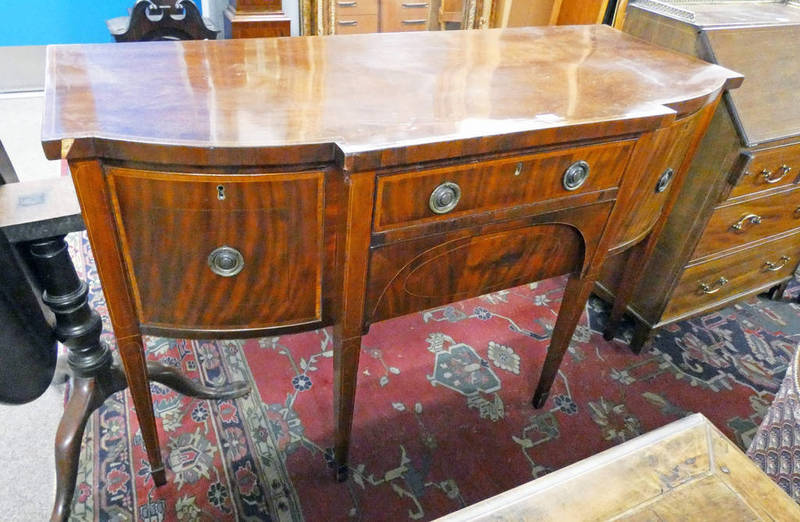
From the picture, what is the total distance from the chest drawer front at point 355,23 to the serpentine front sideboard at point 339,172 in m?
1.78

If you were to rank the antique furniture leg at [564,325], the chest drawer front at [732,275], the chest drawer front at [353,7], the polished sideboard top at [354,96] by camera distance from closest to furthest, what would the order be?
1. the polished sideboard top at [354,96]
2. the antique furniture leg at [564,325]
3. the chest drawer front at [732,275]
4. the chest drawer front at [353,7]

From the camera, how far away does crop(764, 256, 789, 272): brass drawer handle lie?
6.67 ft

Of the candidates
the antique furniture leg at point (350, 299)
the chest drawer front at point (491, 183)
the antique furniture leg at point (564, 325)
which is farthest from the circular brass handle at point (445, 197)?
the antique furniture leg at point (564, 325)

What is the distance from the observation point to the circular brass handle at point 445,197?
992 millimetres

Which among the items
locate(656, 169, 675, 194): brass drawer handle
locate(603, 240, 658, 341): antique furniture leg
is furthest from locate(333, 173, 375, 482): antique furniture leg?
locate(603, 240, 658, 341): antique furniture leg

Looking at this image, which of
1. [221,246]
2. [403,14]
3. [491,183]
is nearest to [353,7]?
[403,14]

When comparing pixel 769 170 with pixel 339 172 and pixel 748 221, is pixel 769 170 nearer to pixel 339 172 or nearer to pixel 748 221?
pixel 748 221

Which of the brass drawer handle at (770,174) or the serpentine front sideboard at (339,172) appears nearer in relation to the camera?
the serpentine front sideboard at (339,172)

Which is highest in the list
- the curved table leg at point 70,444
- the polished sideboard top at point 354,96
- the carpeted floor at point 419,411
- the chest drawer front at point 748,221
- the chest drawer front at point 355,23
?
the polished sideboard top at point 354,96

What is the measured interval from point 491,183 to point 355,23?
2360mm

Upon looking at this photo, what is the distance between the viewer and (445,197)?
101 cm

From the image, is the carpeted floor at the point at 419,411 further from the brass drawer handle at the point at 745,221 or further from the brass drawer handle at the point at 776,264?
the brass drawer handle at the point at 745,221

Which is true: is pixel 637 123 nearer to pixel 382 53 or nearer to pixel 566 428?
pixel 382 53

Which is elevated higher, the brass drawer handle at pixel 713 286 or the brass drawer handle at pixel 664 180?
the brass drawer handle at pixel 664 180
